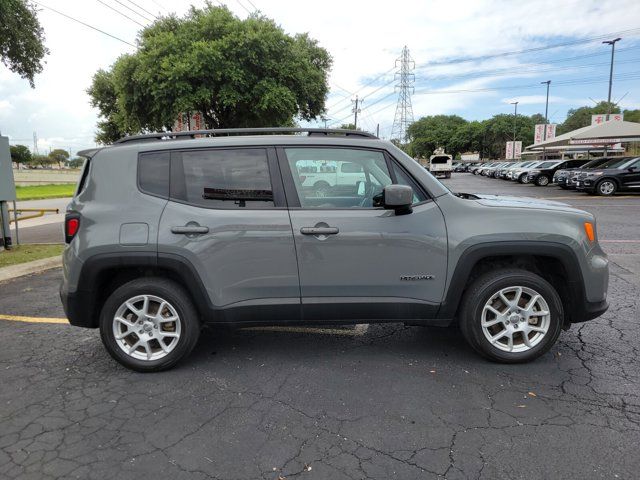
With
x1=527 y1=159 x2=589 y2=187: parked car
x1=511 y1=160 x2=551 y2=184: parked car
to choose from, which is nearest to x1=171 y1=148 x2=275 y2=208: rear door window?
x1=527 y1=159 x2=589 y2=187: parked car

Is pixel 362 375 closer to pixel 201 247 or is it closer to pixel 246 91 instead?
pixel 201 247

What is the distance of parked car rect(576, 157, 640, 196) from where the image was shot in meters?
19.2

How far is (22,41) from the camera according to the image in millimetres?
12633

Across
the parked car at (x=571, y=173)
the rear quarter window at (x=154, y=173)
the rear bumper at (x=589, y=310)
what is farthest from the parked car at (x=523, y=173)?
the rear quarter window at (x=154, y=173)

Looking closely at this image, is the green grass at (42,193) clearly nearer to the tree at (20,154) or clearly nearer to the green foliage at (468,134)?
the tree at (20,154)

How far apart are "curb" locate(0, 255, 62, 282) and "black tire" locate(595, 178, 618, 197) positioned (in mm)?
20136

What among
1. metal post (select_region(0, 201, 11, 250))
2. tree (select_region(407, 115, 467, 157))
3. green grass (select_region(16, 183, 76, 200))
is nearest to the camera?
metal post (select_region(0, 201, 11, 250))

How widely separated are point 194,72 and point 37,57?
21.1 ft

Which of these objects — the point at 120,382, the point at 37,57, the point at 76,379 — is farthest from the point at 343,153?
the point at 37,57

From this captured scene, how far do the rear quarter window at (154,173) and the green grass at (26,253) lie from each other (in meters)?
5.42

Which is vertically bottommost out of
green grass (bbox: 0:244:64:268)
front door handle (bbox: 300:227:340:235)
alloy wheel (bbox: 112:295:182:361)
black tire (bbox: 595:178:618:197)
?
green grass (bbox: 0:244:64:268)

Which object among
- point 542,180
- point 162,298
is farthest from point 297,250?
point 542,180

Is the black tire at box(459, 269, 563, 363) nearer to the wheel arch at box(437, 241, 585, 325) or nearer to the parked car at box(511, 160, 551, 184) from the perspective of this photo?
the wheel arch at box(437, 241, 585, 325)

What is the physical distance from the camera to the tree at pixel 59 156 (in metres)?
136
